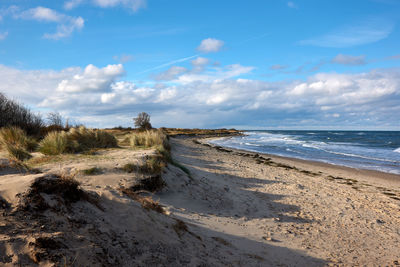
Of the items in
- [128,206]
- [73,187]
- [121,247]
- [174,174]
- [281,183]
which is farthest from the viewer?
[281,183]

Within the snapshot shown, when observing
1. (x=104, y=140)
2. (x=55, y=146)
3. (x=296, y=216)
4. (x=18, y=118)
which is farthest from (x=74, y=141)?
(x=296, y=216)

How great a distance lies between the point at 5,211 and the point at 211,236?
3066mm

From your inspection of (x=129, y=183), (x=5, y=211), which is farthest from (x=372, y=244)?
(x=5, y=211)

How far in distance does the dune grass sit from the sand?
71.9 inches

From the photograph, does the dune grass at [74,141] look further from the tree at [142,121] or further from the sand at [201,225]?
the tree at [142,121]

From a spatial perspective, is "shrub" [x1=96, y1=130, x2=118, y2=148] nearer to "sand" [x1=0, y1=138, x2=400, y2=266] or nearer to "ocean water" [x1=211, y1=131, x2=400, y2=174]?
"sand" [x1=0, y1=138, x2=400, y2=266]

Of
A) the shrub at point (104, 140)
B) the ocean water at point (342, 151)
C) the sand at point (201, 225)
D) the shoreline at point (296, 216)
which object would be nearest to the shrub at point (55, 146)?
the sand at point (201, 225)

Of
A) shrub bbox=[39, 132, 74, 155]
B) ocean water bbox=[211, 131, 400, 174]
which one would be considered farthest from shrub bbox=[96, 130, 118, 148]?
ocean water bbox=[211, 131, 400, 174]

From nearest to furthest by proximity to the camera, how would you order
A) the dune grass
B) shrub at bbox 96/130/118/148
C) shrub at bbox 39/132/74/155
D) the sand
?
the sand < shrub at bbox 39/132/74/155 < the dune grass < shrub at bbox 96/130/118/148

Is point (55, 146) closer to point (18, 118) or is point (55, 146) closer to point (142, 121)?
point (18, 118)

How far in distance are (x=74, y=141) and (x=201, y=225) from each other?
9.79 m

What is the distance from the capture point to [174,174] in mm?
8570

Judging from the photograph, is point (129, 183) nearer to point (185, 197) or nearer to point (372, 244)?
point (185, 197)

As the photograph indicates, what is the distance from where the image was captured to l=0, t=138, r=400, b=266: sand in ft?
8.96
